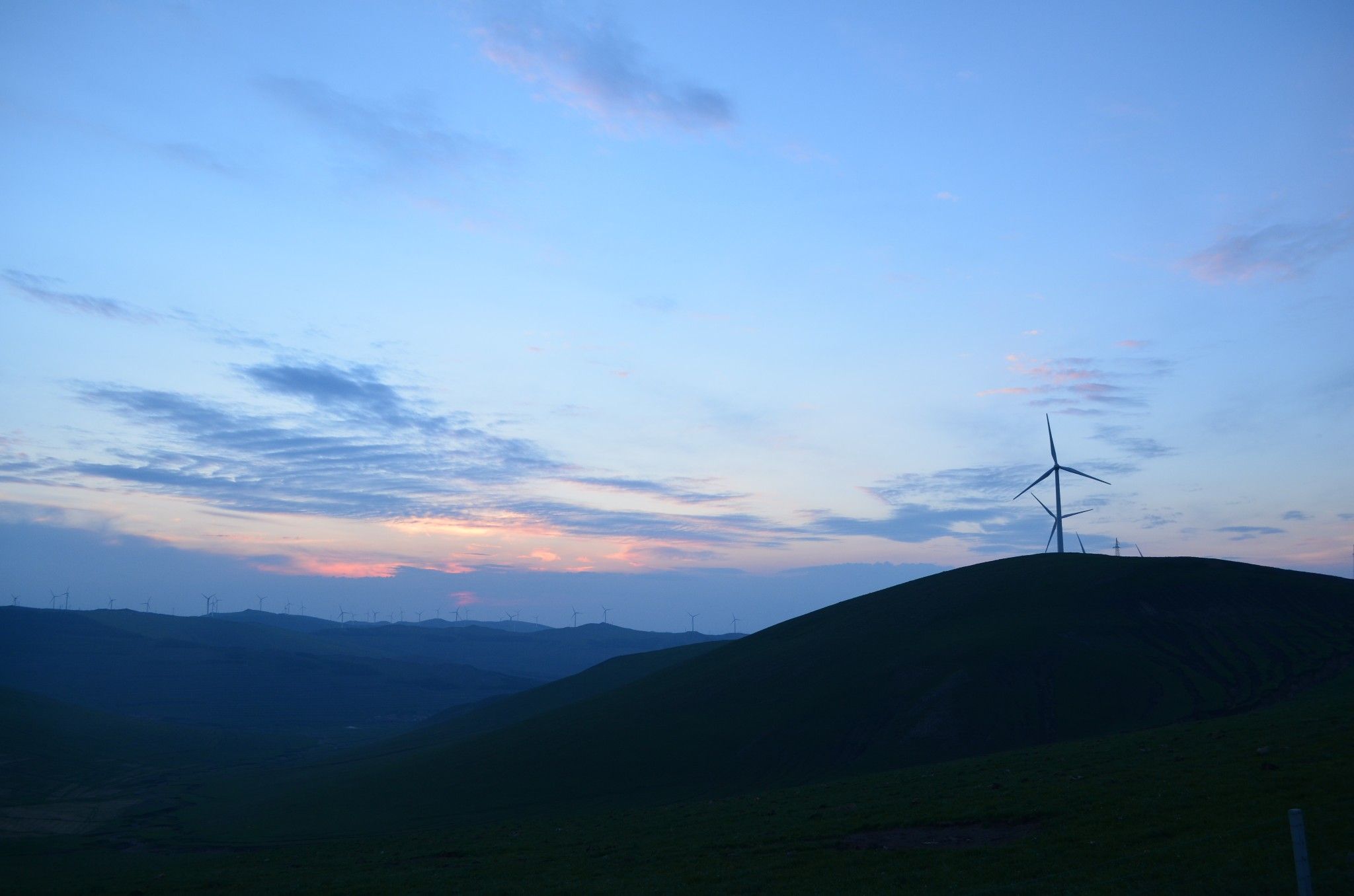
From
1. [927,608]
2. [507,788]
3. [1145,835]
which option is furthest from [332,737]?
[1145,835]

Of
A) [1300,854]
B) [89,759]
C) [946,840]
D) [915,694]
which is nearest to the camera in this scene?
[1300,854]

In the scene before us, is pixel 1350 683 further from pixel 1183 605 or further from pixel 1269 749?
pixel 1269 749

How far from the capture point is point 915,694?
3177 inches

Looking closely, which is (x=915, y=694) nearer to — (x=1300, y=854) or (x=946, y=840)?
(x=946, y=840)

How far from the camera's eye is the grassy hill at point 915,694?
72.8 metres

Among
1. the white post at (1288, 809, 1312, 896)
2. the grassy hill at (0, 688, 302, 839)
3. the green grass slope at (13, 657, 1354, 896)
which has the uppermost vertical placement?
the white post at (1288, 809, 1312, 896)

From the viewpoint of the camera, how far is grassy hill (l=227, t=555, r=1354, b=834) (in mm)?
72812

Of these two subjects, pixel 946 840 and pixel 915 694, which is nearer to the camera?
pixel 946 840

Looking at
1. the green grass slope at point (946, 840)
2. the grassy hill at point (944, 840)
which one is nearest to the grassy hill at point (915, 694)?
the grassy hill at point (944, 840)

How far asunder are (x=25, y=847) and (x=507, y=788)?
4124 centimetres

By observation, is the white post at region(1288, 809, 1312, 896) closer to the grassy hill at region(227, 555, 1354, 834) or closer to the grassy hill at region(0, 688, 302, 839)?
the grassy hill at region(227, 555, 1354, 834)

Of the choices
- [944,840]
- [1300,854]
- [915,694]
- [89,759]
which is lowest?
[89,759]

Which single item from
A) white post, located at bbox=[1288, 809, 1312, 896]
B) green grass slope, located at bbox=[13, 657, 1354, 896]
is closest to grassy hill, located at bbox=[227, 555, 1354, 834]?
green grass slope, located at bbox=[13, 657, 1354, 896]

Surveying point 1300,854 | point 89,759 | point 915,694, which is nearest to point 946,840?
point 1300,854
